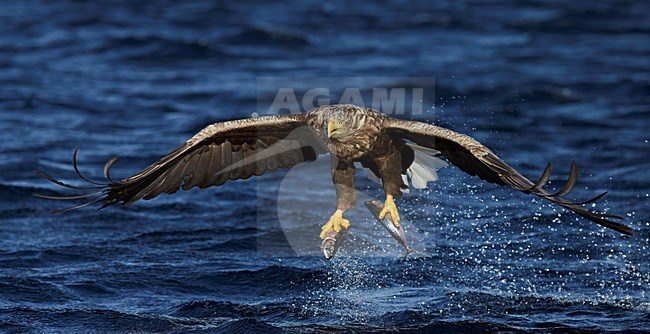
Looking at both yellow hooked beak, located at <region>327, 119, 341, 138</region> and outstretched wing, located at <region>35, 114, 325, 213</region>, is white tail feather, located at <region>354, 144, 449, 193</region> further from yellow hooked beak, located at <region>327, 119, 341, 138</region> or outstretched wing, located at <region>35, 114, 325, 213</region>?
yellow hooked beak, located at <region>327, 119, 341, 138</region>

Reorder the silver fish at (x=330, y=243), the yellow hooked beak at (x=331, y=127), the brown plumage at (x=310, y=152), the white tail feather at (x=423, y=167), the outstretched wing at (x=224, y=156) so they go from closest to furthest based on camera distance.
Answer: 1. the yellow hooked beak at (x=331, y=127)
2. the brown plumage at (x=310, y=152)
3. the outstretched wing at (x=224, y=156)
4. the silver fish at (x=330, y=243)
5. the white tail feather at (x=423, y=167)

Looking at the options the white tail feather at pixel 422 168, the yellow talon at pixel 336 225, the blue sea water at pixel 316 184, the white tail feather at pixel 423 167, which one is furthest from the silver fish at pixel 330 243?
the white tail feather at pixel 423 167

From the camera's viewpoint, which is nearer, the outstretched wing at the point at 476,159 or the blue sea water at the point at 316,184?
the outstretched wing at the point at 476,159

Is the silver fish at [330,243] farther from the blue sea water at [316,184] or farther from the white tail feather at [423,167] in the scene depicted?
the white tail feather at [423,167]

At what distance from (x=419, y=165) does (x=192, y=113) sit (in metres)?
7.86

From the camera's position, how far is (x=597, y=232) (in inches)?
408

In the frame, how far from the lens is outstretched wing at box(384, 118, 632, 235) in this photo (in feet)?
21.5

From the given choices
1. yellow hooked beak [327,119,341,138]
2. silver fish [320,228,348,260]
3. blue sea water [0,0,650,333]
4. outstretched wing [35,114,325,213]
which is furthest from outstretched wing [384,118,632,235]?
blue sea water [0,0,650,333]

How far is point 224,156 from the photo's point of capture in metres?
8.29

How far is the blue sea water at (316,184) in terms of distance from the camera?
8.54 meters

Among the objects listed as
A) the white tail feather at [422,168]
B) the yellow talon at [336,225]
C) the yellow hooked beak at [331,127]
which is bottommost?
the yellow talon at [336,225]

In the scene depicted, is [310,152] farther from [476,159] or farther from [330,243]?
[476,159]

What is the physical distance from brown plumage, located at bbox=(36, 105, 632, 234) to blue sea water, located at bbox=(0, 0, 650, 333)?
1.02m

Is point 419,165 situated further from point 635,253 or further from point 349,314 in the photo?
point 635,253
